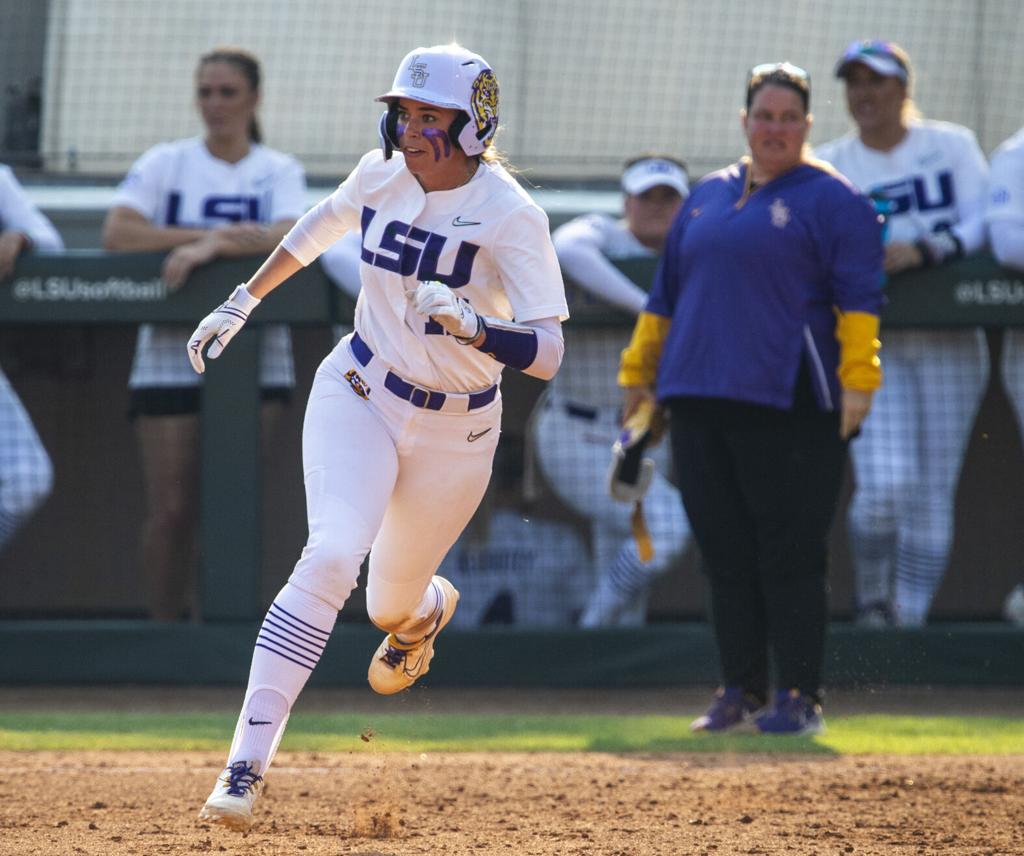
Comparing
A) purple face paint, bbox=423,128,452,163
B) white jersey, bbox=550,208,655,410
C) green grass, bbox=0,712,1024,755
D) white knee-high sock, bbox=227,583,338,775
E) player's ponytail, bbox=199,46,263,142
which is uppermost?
player's ponytail, bbox=199,46,263,142

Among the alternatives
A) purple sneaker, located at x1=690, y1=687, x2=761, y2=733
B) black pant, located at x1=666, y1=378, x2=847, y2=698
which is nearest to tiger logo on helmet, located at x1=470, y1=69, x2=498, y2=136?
black pant, located at x1=666, y1=378, x2=847, y2=698

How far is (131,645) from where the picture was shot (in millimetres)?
6930

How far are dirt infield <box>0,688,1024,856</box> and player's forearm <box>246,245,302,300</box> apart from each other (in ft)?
4.76

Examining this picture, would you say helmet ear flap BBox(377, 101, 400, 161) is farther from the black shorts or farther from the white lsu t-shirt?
the white lsu t-shirt

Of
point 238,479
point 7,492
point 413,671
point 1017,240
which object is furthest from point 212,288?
point 1017,240

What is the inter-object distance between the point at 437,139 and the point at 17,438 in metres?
3.60

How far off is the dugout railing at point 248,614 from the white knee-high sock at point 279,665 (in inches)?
118

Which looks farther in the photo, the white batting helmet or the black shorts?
the black shorts

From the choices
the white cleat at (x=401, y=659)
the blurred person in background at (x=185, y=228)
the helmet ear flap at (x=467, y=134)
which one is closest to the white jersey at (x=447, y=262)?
the helmet ear flap at (x=467, y=134)

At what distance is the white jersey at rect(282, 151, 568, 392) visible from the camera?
4188 millimetres

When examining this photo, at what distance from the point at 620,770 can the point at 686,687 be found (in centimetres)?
189

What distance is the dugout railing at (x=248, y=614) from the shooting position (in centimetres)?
689

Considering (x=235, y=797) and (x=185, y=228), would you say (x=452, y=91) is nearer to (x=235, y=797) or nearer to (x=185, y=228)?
(x=235, y=797)

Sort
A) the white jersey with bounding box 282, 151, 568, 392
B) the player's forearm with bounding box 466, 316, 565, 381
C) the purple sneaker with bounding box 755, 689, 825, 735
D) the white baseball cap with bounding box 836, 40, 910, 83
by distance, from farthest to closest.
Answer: the white baseball cap with bounding box 836, 40, 910, 83 < the purple sneaker with bounding box 755, 689, 825, 735 < the white jersey with bounding box 282, 151, 568, 392 < the player's forearm with bounding box 466, 316, 565, 381
